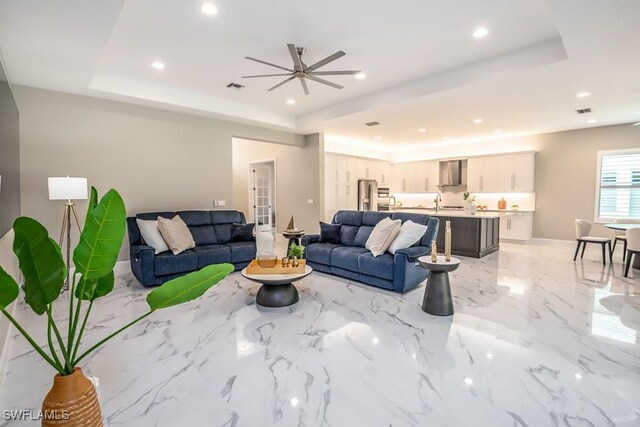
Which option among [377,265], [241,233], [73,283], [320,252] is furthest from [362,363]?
[241,233]

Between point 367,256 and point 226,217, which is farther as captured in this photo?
point 226,217

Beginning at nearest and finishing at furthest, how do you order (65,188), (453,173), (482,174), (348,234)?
(65,188), (348,234), (482,174), (453,173)

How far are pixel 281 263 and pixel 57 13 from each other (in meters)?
3.05

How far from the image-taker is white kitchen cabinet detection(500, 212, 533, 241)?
7.60m

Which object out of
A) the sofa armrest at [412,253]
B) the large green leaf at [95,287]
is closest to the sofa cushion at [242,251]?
the sofa armrest at [412,253]

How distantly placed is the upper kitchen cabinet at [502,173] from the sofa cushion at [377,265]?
574 centimetres

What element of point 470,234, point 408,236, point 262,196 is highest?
point 262,196

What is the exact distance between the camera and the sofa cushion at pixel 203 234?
4.88 meters

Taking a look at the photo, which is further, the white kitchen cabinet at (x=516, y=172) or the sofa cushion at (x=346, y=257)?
the white kitchen cabinet at (x=516, y=172)

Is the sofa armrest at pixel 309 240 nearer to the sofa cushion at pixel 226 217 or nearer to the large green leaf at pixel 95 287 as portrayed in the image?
the sofa cushion at pixel 226 217

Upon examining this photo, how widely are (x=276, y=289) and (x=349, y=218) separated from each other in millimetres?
2068

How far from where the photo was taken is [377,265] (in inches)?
153

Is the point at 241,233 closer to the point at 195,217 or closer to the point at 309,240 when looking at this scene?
the point at 195,217

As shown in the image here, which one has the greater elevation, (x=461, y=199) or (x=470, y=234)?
(x=461, y=199)
